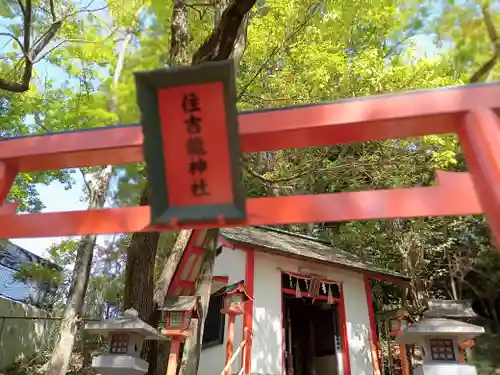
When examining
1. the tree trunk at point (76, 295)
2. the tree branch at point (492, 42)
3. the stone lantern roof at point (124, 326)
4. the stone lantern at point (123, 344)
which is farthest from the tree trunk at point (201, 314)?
the tree branch at point (492, 42)

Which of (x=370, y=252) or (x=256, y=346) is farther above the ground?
(x=370, y=252)

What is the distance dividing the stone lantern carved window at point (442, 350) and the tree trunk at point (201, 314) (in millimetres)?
3923

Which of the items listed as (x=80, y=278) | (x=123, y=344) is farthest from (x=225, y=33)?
(x=80, y=278)

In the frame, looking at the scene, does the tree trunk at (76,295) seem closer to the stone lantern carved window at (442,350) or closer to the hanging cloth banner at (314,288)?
the hanging cloth banner at (314,288)

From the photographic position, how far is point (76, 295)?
9.87m

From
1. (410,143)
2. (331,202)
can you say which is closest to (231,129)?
(331,202)

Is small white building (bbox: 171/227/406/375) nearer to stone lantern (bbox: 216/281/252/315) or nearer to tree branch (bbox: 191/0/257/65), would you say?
stone lantern (bbox: 216/281/252/315)

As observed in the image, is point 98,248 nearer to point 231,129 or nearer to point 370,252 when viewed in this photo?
point 370,252

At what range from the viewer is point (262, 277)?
35.6 ft

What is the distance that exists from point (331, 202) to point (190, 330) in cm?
471

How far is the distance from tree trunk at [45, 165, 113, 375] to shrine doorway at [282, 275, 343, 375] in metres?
4.88

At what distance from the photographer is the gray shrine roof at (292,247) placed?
34.9 feet

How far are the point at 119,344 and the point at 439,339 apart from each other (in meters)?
5.03

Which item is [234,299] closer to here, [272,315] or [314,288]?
[272,315]
